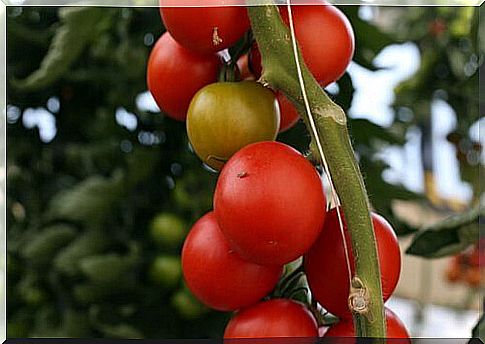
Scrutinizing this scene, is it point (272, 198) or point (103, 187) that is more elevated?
point (272, 198)

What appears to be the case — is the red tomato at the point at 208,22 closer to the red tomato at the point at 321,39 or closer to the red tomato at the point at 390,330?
the red tomato at the point at 321,39

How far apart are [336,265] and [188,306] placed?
43 centimetres

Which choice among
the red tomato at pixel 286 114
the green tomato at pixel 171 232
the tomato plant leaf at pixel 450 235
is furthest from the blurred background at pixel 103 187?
the red tomato at pixel 286 114

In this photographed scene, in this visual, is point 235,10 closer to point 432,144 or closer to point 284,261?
point 284,261

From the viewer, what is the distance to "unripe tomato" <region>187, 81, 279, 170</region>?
34cm

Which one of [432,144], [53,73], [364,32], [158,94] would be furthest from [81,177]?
[432,144]

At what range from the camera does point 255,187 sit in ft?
1.01

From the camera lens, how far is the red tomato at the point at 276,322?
0.34 meters

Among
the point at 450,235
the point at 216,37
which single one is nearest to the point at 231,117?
the point at 216,37

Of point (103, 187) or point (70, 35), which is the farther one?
point (103, 187)

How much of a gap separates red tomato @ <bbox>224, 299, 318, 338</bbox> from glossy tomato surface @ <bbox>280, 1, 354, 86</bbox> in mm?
97

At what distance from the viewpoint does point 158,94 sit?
0.39 meters

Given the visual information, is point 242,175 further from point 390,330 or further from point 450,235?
point 450,235

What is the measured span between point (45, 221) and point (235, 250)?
1.63ft
